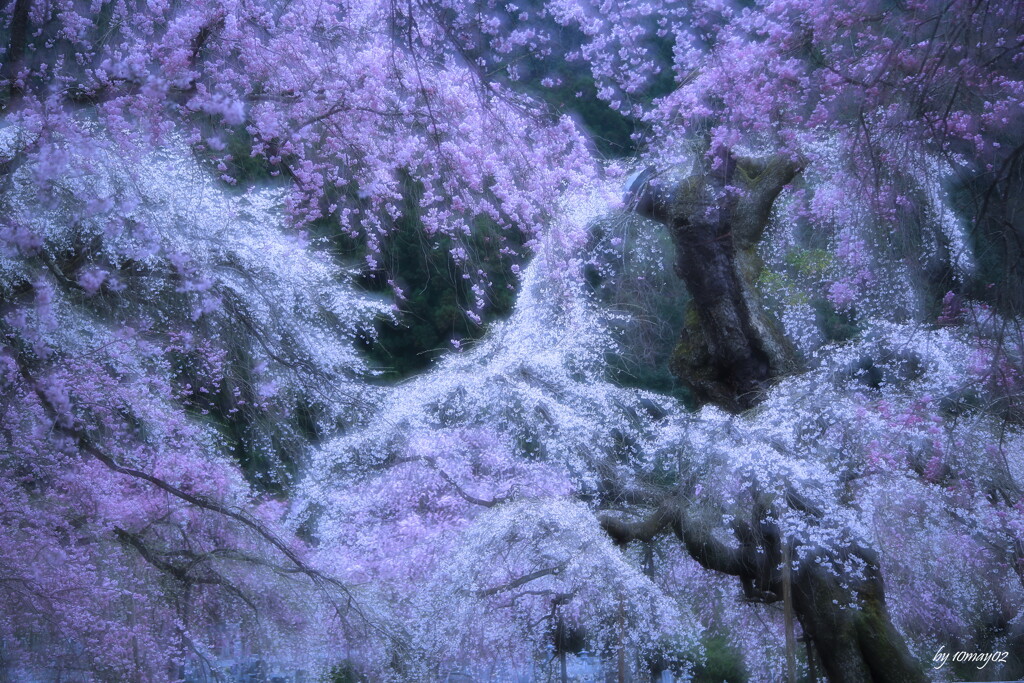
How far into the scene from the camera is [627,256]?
5.36 metres

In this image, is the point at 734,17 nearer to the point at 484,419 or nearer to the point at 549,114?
the point at 549,114

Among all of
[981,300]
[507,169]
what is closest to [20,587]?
[507,169]

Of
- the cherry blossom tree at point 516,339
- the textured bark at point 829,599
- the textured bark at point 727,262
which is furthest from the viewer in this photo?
the textured bark at point 727,262

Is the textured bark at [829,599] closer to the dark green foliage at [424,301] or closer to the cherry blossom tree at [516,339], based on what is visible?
the cherry blossom tree at [516,339]

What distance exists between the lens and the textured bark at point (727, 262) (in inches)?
186

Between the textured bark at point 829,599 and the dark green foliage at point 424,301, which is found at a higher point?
the dark green foliage at point 424,301

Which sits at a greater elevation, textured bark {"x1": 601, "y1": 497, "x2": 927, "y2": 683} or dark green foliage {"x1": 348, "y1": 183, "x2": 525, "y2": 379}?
dark green foliage {"x1": 348, "y1": 183, "x2": 525, "y2": 379}

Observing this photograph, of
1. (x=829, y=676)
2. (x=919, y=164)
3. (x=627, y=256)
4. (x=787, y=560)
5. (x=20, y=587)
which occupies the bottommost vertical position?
(x=20, y=587)

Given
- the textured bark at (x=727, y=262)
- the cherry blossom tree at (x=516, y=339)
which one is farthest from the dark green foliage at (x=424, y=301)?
the textured bark at (x=727, y=262)

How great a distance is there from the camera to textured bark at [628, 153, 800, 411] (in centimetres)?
472

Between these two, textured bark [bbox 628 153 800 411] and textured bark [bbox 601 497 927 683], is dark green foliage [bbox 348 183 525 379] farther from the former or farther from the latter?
textured bark [bbox 601 497 927 683]

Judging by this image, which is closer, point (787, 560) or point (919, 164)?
point (919, 164)

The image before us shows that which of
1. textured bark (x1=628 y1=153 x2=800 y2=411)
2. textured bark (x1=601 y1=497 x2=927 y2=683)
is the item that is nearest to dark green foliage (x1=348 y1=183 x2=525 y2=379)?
textured bark (x1=628 y1=153 x2=800 y2=411)

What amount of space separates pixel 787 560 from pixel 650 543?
1.01m
